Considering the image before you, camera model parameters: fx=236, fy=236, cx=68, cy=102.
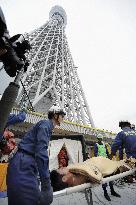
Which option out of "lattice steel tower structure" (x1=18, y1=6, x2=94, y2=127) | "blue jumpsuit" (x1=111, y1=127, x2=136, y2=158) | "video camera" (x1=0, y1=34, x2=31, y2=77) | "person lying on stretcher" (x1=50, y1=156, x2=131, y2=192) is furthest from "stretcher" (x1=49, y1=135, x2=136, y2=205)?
"lattice steel tower structure" (x1=18, y1=6, x2=94, y2=127)

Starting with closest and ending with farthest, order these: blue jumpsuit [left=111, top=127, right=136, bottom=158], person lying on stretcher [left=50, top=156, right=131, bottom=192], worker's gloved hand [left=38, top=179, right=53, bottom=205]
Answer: worker's gloved hand [left=38, top=179, right=53, bottom=205] < person lying on stretcher [left=50, top=156, right=131, bottom=192] < blue jumpsuit [left=111, top=127, right=136, bottom=158]

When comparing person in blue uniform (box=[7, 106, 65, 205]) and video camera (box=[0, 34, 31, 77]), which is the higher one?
video camera (box=[0, 34, 31, 77])

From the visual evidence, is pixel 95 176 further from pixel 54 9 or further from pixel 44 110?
pixel 54 9

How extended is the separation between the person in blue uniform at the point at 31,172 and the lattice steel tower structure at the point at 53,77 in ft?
92.2

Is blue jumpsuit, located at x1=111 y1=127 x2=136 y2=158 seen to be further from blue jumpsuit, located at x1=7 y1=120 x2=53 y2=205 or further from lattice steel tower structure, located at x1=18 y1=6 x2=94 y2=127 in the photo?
lattice steel tower structure, located at x1=18 y1=6 x2=94 y2=127

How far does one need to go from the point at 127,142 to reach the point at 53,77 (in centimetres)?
3339

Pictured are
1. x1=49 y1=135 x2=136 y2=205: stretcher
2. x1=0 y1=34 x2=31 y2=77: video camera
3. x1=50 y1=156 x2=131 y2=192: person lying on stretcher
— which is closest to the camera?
x1=0 y1=34 x2=31 y2=77: video camera

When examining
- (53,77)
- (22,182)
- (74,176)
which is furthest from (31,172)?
(53,77)

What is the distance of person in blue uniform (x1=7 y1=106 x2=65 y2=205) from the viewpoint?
8.07ft

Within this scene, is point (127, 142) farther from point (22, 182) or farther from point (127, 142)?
point (22, 182)

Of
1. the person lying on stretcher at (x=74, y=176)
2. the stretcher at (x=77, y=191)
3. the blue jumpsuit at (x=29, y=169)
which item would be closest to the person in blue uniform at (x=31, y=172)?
the blue jumpsuit at (x=29, y=169)

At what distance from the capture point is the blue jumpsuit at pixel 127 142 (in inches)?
200

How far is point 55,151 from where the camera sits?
927 centimetres

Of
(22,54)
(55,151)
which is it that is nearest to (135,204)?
(22,54)
